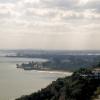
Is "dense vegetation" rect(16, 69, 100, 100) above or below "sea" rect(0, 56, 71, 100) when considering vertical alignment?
above

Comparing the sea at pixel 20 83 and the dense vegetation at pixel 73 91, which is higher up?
the dense vegetation at pixel 73 91

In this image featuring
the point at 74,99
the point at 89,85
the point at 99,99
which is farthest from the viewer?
the point at 89,85

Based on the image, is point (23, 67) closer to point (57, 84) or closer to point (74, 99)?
point (57, 84)

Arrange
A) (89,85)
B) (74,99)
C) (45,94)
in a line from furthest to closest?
1. (45,94)
2. (89,85)
3. (74,99)

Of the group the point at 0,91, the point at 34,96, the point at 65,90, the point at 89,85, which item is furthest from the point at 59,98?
the point at 0,91

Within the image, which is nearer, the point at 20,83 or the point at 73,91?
the point at 73,91

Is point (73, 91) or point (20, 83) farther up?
point (73, 91)

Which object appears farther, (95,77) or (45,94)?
(45,94)

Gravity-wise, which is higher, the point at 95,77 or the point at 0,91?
the point at 95,77

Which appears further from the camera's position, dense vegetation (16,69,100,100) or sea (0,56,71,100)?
sea (0,56,71,100)

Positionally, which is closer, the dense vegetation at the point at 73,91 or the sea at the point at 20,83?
the dense vegetation at the point at 73,91
